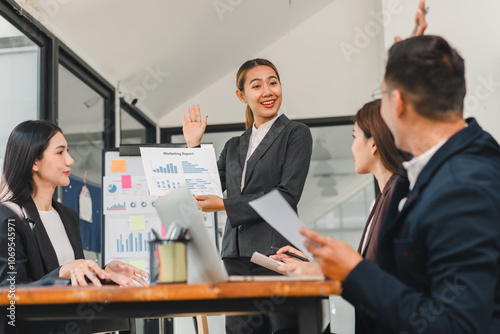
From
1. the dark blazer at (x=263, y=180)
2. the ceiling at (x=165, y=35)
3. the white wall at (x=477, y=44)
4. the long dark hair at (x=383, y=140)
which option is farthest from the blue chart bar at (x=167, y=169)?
the white wall at (x=477, y=44)

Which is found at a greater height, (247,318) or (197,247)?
(197,247)

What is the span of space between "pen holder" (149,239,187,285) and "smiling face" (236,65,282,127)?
4.34ft

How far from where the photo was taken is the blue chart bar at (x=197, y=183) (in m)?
2.14

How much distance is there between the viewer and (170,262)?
127cm

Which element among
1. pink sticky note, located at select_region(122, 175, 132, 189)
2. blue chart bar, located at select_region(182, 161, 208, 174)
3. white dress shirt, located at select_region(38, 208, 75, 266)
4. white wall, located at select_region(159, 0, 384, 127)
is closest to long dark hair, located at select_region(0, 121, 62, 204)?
white dress shirt, located at select_region(38, 208, 75, 266)

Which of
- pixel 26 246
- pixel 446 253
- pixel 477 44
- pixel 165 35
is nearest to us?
pixel 446 253

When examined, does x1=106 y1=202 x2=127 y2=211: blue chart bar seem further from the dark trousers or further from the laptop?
the laptop

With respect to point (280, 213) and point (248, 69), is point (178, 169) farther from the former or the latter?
point (280, 213)

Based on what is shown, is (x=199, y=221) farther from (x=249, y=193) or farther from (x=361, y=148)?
(x=249, y=193)

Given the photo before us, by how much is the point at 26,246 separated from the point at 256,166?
36.9 inches

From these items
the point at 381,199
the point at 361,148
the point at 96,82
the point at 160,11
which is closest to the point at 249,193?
the point at 361,148

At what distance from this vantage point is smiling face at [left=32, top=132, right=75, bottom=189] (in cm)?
235

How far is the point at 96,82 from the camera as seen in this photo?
4.49 metres

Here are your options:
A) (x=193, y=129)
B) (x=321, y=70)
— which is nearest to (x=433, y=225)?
(x=193, y=129)
